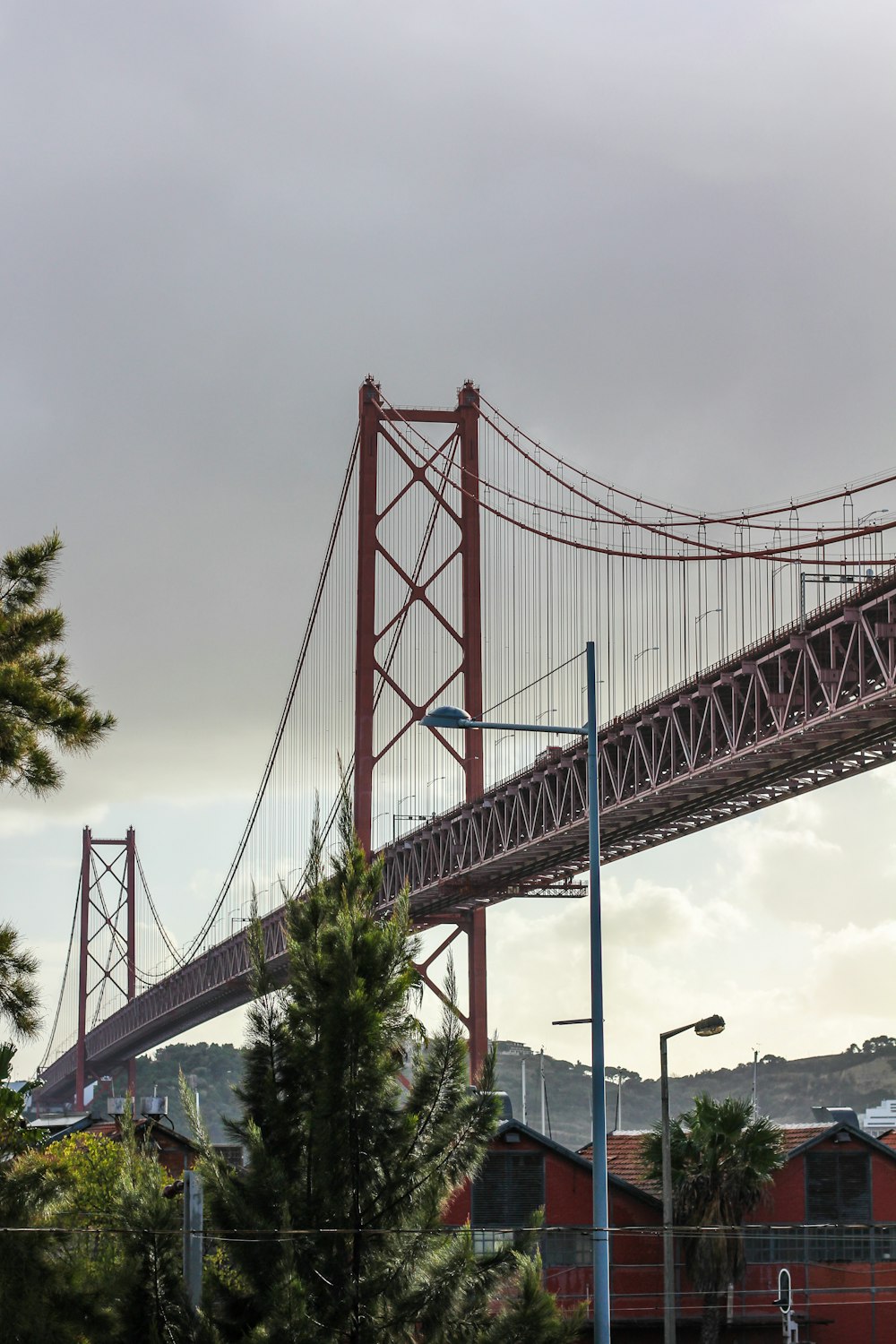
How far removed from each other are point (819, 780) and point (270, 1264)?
33461 mm

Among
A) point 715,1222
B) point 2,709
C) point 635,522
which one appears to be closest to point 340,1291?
point 2,709

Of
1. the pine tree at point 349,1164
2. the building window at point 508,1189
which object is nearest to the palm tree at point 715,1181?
the building window at point 508,1189

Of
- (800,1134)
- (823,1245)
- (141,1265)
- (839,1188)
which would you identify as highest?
(800,1134)

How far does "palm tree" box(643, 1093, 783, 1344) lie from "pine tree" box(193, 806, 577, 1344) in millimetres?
19184

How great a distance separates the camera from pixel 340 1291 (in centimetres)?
1609

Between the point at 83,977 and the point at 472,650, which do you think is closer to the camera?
the point at 472,650

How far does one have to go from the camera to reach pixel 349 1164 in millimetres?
16594

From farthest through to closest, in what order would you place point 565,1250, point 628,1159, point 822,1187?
point 628,1159 → point 822,1187 → point 565,1250

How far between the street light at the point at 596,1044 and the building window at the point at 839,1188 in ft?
66.2

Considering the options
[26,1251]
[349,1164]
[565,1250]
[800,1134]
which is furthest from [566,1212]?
[349,1164]

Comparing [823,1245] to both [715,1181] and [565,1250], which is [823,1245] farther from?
[565,1250]

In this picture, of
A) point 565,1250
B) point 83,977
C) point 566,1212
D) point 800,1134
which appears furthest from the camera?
point 83,977

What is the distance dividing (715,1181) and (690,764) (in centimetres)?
1474

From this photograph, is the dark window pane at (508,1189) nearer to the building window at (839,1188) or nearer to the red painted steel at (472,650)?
the building window at (839,1188)
